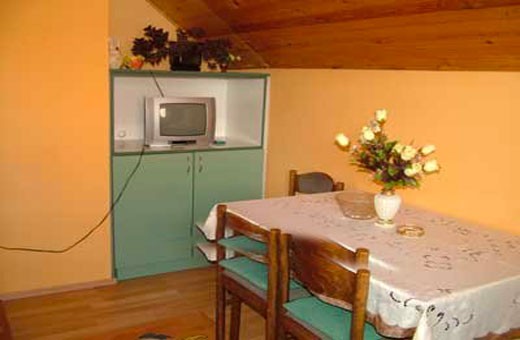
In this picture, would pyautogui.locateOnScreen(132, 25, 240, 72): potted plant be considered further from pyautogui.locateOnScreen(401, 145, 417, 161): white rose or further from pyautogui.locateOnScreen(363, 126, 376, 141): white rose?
pyautogui.locateOnScreen(401, 145, 417, 161): white rose

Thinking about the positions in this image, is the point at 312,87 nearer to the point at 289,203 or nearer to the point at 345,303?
the point at 289,203

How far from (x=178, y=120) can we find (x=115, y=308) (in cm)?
139

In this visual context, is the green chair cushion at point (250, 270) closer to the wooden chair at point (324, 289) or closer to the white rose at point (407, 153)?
the wooden chair at point (324, 289)

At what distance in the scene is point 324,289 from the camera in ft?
5.85

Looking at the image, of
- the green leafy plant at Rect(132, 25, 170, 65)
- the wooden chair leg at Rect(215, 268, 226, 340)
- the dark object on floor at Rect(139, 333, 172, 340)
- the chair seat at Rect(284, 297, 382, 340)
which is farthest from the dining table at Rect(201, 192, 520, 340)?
the green leafy plant at Rect(132, 25, 170, 65)

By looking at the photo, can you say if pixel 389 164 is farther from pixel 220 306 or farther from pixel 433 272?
pixel 220 306

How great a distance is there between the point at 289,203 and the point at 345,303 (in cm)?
100

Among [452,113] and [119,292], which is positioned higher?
[452,113]

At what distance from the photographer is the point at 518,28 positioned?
1977 mm

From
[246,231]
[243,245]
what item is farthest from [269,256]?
[243,245]

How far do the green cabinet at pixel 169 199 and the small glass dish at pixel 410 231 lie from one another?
1820mm

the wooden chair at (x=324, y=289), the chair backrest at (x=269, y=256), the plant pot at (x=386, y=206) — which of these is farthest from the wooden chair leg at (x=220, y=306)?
the plant pot at (x=386, y=206)

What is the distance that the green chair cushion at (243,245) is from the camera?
240 centimetres

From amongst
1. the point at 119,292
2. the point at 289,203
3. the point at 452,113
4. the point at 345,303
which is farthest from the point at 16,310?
the point at 452,113
